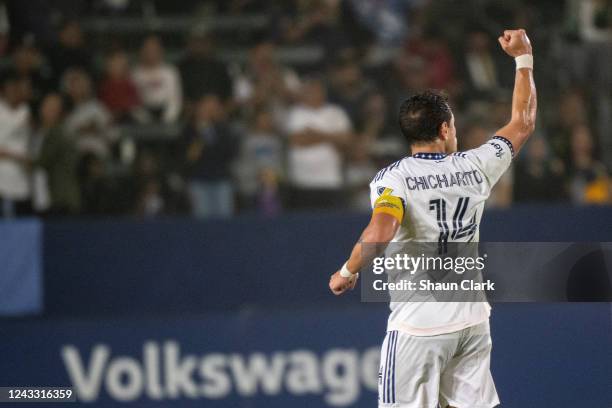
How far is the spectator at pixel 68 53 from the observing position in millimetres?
10500

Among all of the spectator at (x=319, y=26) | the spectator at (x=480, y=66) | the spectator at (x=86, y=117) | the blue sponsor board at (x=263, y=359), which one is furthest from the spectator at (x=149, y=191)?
the spectator at (x=480, y=66)

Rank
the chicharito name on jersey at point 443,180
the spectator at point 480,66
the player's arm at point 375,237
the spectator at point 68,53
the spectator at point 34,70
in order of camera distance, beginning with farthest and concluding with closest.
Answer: the spectator at point 480,66 < the spectator at point 68,53 < the spectator at point 34,70 < the chicharito name on jersey at point 443,180 < the player's arm at point 375,237

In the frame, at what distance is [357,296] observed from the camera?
762 cm

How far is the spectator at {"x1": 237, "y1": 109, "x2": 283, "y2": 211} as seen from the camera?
32.0 ft

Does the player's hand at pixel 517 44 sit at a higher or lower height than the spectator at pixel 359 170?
higher

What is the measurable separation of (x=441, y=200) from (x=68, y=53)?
273 inches

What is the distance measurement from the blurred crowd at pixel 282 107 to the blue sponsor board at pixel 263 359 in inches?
79.1

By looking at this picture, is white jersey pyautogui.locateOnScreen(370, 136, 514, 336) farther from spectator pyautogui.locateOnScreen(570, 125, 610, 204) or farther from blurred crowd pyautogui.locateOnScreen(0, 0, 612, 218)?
spectator pyautogui.locateOnScreen(570, 125, 610, 204)

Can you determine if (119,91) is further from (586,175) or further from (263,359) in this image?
(586,175)

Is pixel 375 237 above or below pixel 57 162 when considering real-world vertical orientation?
below

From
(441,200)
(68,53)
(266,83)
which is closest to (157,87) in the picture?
(68,53)

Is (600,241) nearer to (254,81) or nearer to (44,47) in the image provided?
(254,81)

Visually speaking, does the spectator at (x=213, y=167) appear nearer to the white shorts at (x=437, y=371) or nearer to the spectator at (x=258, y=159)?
the spectator at (x=258, y=159)

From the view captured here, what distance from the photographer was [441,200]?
15.2 ft
